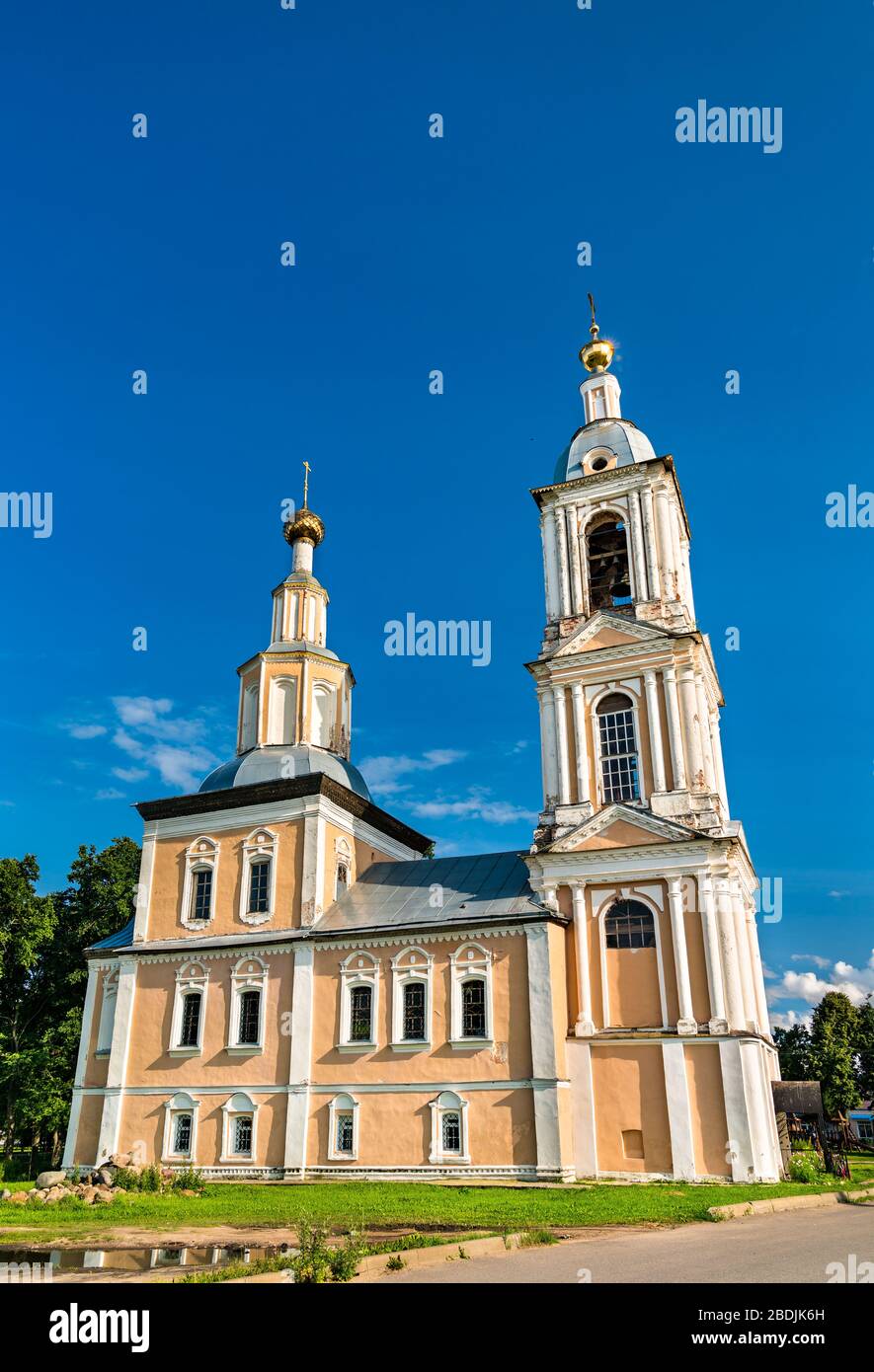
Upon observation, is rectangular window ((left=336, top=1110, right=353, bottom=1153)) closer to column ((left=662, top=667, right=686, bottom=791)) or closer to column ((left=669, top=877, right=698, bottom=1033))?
column ((left=669, top=877, right=698, bottom=1033))

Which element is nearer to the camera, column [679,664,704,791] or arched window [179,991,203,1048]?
column [679,664,704,791]

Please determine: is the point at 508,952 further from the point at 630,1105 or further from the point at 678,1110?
the point at 678,1110

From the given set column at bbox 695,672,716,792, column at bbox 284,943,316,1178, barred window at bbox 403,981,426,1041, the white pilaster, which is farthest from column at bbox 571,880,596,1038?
column at bbox 284,943,316,1178

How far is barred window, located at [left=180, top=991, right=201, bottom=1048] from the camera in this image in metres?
27.1

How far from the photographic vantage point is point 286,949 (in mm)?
26766

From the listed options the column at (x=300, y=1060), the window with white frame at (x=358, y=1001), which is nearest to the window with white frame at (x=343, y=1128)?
the column at (x=300, y=1060)

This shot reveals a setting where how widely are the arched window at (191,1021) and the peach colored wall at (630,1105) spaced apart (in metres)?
11.2

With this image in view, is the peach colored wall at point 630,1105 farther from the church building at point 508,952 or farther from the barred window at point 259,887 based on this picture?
the barred window at point 259,887

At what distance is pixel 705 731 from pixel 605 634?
379 centimetres

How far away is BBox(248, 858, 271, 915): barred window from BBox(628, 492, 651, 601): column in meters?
13.3

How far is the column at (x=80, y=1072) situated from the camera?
27333 mm
